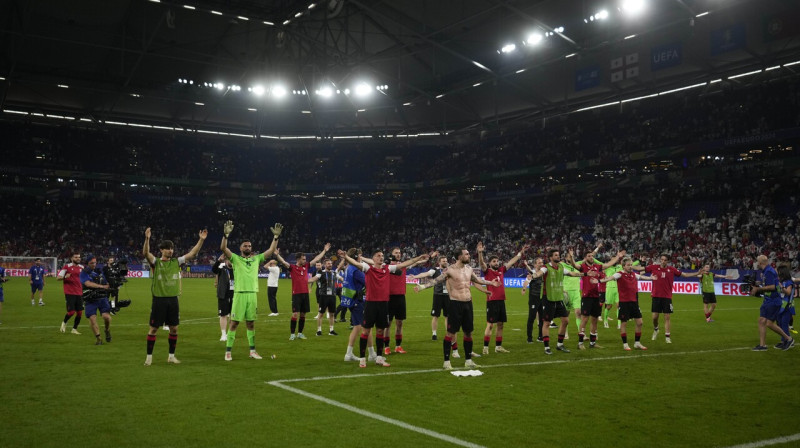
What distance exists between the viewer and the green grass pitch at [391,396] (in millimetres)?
7242

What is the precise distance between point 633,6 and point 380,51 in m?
17.5

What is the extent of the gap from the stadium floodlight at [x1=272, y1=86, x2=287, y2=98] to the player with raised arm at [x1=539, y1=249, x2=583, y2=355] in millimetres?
36285

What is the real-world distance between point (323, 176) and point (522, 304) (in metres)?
49.1

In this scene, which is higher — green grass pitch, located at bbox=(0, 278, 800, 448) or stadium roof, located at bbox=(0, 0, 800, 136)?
stadium roof, located at bbox=(0, 0, 800, 136)

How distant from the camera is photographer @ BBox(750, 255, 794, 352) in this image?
14.3m

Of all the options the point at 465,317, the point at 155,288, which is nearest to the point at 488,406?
the point at 465,317

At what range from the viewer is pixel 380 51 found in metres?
42.9

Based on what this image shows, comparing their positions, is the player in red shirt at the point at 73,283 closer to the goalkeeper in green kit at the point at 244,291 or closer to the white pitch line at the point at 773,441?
the goalkeeper in green kit at the point at 244,291

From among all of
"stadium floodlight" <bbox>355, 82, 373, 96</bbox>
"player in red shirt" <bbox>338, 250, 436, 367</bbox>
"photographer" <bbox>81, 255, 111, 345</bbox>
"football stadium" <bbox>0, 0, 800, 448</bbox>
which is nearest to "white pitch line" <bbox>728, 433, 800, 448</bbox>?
"football stadium" <bbox>0, 0, 800, 448</bbox>

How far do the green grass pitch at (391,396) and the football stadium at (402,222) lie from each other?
8 cm

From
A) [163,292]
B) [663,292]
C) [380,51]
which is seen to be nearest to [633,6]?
[380,51]

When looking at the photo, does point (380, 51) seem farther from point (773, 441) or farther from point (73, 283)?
point (773, 441)

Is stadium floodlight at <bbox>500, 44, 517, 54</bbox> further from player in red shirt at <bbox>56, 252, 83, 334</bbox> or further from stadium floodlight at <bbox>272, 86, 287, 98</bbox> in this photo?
player in red shirt at <bbox>56, 252, 83, 334</bbox>

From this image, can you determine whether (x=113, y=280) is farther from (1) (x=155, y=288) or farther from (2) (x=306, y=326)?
(1) (x=155, y=288)
